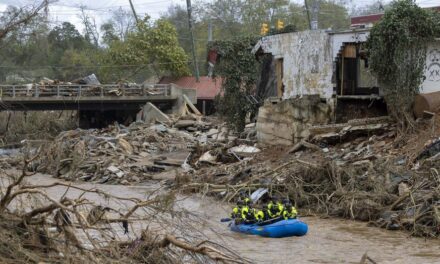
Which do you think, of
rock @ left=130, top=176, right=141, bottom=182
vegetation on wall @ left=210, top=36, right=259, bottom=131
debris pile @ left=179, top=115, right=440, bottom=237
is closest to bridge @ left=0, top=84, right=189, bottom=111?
vegetation on wall @ left=210, top=36, right=259, bottom=131

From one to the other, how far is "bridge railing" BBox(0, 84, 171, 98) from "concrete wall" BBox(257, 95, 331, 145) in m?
19.3

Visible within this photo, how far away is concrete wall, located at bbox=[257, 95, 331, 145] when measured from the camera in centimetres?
2497

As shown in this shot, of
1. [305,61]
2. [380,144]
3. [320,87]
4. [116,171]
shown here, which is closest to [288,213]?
[380,144]

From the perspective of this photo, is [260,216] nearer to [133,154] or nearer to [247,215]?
[247,215]

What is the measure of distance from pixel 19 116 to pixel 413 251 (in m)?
39.9

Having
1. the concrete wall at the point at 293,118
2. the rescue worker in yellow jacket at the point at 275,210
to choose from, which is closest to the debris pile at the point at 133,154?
the concrete wall at the point at 293,118

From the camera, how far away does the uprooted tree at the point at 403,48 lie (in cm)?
2188

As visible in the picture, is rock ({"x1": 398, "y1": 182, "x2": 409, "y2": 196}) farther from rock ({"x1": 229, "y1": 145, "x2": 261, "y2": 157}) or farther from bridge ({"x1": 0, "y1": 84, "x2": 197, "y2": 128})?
bridge ({"x1": 0, "y1": 84, "x2": 197, "y2": 128})

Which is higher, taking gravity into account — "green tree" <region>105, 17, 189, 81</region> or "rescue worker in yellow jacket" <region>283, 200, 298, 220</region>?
"green tree" <region>105, 17, 189, 81</region>

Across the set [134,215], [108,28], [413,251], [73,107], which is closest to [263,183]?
[413,251]

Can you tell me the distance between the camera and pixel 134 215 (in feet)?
27.6

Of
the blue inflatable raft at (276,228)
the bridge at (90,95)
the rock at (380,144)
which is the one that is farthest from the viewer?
the bridge at (90,95)

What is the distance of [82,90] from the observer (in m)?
43.7

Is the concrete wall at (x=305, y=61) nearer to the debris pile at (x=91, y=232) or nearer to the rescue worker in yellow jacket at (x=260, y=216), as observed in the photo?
the rescue worker in yellow jacket at (x=260, y=216)
